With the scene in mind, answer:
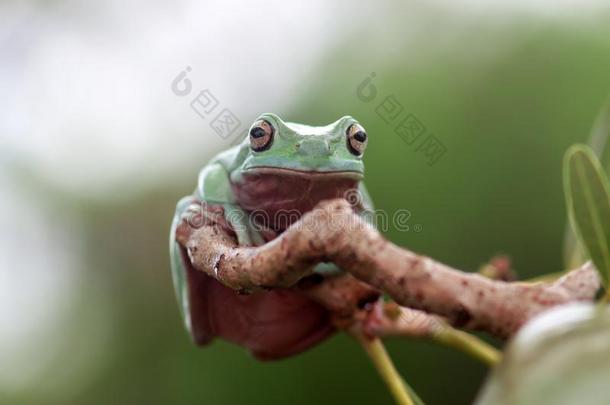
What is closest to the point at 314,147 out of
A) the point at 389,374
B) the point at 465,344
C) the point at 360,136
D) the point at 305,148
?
the point at 305,148

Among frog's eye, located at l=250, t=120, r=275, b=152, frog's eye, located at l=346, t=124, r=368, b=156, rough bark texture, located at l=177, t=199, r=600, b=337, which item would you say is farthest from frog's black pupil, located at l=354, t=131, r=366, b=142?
rough bark texture, located at l=177, t=199, r=600, b=337

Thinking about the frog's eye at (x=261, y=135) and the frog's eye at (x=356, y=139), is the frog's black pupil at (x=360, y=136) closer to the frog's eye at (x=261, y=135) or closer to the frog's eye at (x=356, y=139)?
the frog's eye at (x=356, y=139)

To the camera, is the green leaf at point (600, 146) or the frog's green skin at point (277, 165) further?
the green leaf at point (600, 146)

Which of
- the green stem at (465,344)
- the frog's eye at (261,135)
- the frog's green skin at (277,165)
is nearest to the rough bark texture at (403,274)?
the frog's green skin at (277,165)

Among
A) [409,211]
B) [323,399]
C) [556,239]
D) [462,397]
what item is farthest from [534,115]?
[323,399]

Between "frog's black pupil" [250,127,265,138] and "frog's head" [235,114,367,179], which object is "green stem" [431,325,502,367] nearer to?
"frog's head" [235,114,367,179]

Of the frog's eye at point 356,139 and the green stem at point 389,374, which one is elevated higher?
the frog's eye at point 356,139

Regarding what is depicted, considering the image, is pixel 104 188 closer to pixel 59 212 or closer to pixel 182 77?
pixel 59 212
